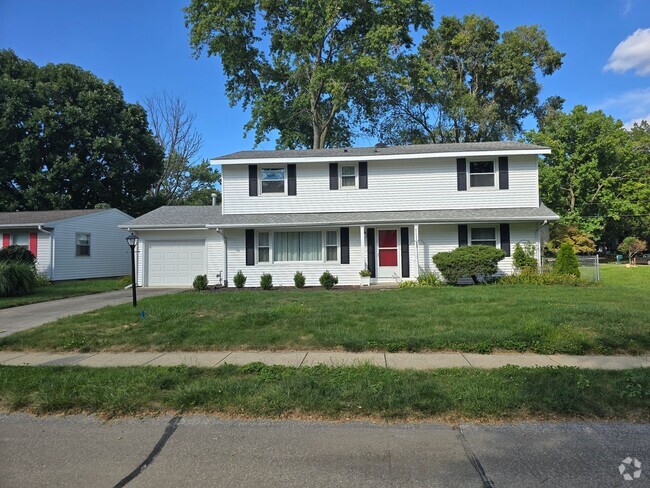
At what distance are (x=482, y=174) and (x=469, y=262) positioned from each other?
4.52 m

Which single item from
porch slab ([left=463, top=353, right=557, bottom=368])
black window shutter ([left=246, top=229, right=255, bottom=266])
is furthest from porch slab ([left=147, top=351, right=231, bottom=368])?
black window shutter ([left=246, top=229, right=255, bottom=266])

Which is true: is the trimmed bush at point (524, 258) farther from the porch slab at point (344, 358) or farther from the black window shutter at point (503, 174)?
the porch slab at point (344, 358)

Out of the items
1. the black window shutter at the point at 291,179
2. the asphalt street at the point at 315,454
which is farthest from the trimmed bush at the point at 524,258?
the asphalt street at the point at 315,454

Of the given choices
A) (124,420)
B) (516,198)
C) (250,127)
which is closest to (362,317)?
(124,420)

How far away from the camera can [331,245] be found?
55.9ft

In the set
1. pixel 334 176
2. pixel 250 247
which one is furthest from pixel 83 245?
pixel 334 176

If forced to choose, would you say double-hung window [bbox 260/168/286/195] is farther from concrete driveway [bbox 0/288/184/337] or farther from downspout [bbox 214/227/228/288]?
concrete driveway [bbox 0/288/184/337]

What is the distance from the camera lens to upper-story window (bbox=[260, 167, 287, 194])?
59.0 feet

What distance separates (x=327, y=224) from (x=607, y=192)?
2851 cm

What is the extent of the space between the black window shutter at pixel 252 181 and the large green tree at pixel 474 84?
60.1ft

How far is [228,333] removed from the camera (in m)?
7.83

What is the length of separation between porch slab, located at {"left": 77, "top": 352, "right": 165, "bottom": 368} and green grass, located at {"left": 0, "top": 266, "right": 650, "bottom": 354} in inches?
10.4

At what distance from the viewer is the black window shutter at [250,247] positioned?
679 inches

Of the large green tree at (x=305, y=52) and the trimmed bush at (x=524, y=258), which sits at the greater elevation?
the large green tree at (x=305, y=52)
